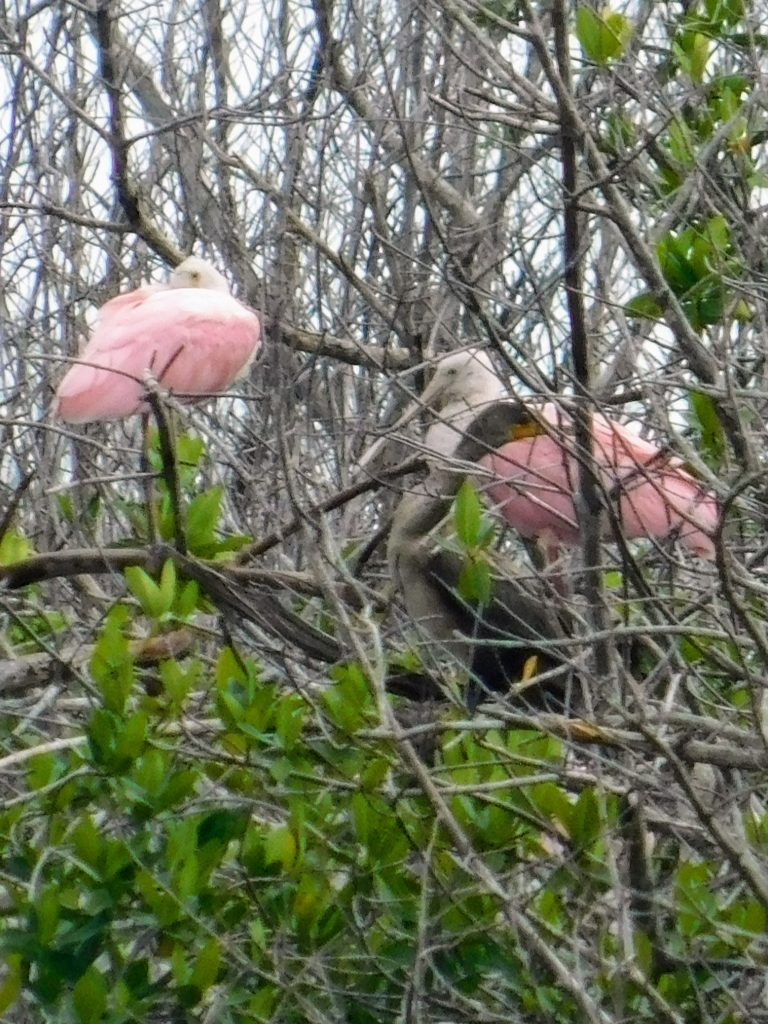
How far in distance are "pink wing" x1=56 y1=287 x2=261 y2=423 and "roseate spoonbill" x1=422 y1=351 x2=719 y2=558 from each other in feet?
3.86

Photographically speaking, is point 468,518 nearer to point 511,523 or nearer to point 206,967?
point 206,967

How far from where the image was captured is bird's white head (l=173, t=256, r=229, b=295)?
5.53 metres

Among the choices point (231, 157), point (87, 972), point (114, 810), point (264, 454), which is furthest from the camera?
point (231, 157)

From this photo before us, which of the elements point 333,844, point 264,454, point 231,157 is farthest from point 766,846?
point 231,157

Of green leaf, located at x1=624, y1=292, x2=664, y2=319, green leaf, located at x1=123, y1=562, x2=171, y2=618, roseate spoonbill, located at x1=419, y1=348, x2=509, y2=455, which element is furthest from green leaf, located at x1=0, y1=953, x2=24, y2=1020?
roseate spoonbill, located at x1=419, y1=348, x2=509, y2=455

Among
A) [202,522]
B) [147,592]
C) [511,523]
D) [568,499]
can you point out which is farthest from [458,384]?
[147,592]

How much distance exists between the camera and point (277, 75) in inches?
218

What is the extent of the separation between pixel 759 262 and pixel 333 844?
1579 mm

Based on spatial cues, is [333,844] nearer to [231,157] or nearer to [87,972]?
[87,972]

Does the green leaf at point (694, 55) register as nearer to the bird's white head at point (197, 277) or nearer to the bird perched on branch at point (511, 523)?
the bird perched on branch at point (511, 523)

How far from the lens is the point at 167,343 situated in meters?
5.50

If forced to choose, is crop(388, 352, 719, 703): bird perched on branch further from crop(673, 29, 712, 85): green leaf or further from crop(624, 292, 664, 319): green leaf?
crop(673, 29, 712, 85): green leaf

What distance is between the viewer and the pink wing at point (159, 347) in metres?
5.12

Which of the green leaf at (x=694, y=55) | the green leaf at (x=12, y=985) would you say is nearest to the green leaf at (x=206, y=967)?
the green leaf at (x=12, y=985)
